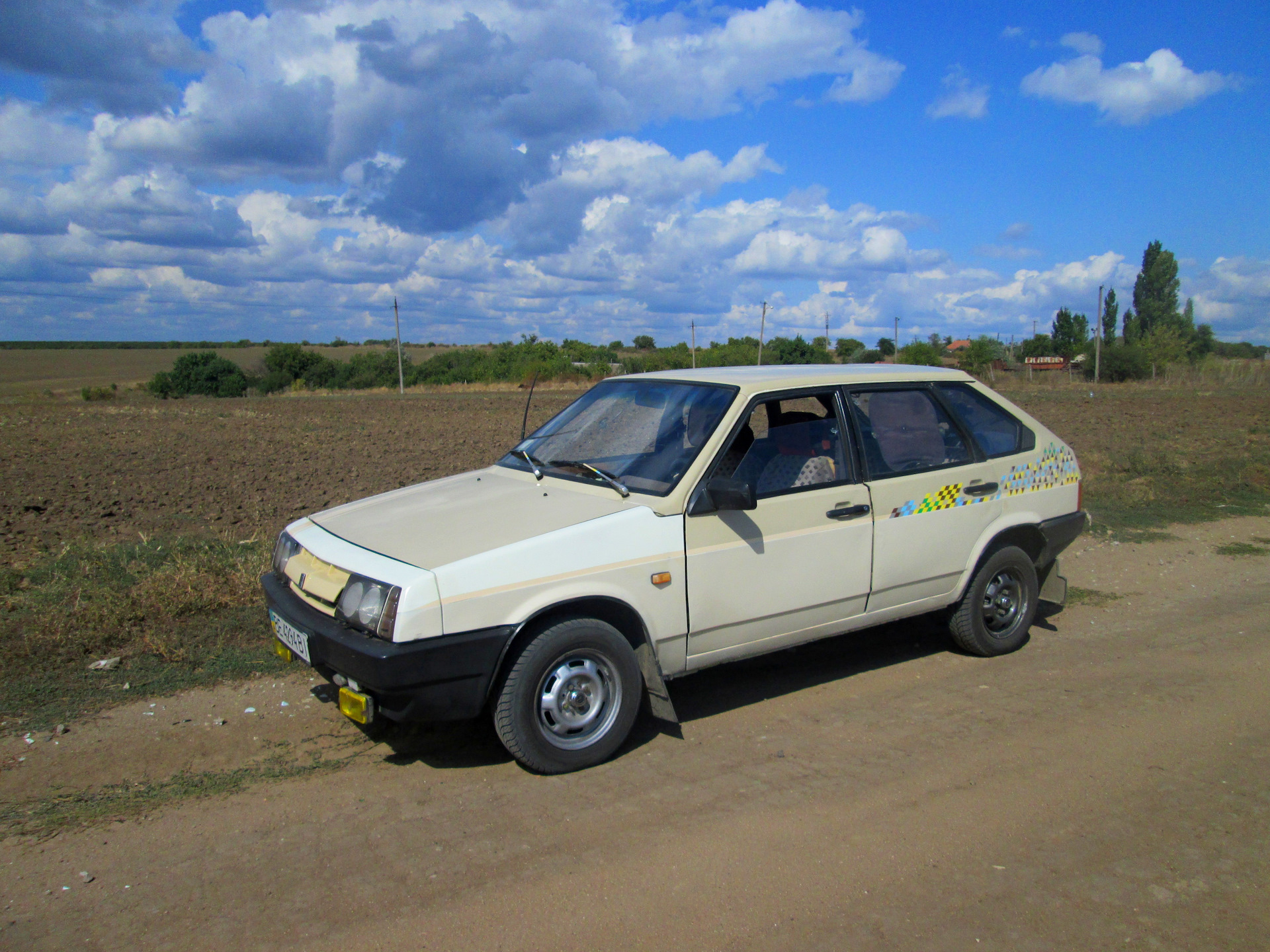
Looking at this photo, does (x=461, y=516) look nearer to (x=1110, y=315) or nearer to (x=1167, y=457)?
(x=1167, y=457)

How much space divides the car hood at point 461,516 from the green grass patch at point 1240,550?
284 inches

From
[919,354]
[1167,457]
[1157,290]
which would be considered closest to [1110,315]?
[1157,290]

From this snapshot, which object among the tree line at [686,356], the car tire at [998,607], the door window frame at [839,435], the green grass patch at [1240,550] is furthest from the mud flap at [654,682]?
the tree line at [686,356]

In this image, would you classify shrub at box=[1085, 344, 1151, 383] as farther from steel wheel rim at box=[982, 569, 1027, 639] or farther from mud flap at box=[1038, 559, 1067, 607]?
steel wheel rim at box=[982, 569, 1027, 639]

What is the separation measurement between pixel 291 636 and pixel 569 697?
135 cm

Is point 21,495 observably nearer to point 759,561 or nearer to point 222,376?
Answer: point 759,561

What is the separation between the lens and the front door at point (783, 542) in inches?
162

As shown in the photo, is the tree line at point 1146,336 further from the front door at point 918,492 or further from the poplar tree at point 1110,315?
the front door at point 918,492

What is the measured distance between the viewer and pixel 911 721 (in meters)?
4.43

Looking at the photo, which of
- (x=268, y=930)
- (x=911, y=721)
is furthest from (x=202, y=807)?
(x=911, y=721)

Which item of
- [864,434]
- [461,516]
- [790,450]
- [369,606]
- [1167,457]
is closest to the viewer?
[369,606]

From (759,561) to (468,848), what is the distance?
191 cm

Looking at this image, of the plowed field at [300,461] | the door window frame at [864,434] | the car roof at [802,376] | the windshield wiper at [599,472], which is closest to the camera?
the windshield wiper at [599,472]

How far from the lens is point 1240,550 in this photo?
827 centimetres
